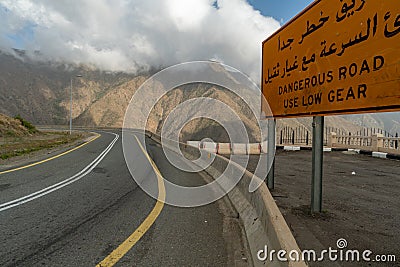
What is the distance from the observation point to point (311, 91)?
21.0ft

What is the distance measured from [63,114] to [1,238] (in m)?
151

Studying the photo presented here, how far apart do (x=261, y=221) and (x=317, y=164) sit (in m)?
2.32

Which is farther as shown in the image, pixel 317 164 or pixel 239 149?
pixel 239 149

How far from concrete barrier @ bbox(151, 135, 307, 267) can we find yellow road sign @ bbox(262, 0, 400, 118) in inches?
77.0

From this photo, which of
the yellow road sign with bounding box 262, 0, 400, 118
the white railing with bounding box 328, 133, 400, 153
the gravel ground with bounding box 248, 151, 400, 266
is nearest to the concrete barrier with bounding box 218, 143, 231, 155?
the white railing with bounding box 328, 133, 400, 153

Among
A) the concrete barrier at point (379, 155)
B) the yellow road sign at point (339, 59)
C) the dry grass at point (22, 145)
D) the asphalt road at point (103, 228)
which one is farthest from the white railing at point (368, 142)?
the dry grass at point (22, 145)

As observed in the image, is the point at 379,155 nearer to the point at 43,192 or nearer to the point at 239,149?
the point at 239,149

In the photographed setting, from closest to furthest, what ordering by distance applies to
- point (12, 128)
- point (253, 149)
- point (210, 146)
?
point (253, 149) → point (210, 146) → point (12, 128)

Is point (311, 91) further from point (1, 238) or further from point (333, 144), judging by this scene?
point (333, 144)

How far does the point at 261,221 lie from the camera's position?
4.73 metres

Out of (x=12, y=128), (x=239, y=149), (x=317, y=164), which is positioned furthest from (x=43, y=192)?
(x=12, y=128)

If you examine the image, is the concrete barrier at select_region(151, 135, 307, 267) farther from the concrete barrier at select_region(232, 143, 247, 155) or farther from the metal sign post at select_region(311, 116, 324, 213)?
the concrete barrier at select_region(232, 143, 247, 155)

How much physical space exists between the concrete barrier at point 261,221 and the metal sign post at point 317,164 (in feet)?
4.13

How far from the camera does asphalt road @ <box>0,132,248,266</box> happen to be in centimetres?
431
